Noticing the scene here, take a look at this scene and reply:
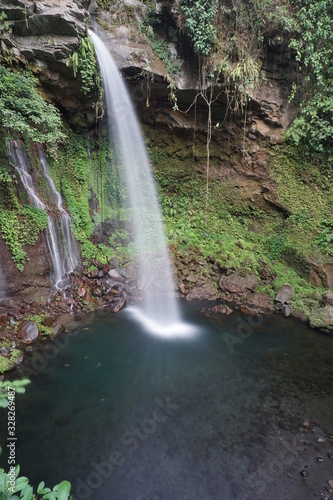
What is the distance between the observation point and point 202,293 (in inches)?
372

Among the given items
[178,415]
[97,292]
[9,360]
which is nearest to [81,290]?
[97,292]

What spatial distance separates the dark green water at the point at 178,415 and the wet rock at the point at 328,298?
121 centimetres

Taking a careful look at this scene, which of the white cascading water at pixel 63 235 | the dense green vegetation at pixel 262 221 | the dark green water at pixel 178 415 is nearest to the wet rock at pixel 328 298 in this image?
the dense green vegetation at pixel 262 221

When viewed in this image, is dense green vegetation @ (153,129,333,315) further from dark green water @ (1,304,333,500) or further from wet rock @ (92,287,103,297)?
wet rock @ (92,287,103,297)

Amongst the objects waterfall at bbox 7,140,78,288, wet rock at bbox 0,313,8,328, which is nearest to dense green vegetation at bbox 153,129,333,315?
waterfall at bbox 7,140,78,288

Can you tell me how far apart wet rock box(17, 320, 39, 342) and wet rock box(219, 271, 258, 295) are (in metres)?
5.70

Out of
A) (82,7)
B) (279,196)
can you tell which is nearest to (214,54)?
(82,7)

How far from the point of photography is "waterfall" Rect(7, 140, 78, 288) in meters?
7.53

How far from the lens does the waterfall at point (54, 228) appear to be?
24.7ft

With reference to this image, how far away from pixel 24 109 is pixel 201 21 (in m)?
5.76

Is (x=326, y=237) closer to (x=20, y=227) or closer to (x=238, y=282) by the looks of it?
(x=238, y=282)

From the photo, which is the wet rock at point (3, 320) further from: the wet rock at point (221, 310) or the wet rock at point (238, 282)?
the wet rock at point (238, 282)

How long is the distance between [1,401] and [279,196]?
10529 mm

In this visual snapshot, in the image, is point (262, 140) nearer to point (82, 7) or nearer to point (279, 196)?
point (279, 196)
